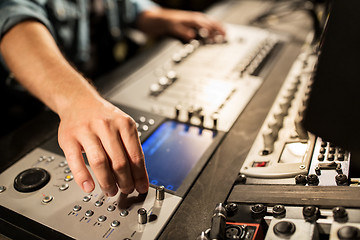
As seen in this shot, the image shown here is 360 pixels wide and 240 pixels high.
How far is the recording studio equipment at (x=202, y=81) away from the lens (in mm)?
1080

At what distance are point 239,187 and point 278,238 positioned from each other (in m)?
0.18

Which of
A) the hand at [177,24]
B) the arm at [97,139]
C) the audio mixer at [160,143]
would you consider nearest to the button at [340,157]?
the audio mixer at [160,143]

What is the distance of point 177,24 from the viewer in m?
1.65

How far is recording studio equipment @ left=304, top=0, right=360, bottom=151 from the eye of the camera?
1.59 ft

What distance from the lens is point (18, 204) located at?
0.77 m

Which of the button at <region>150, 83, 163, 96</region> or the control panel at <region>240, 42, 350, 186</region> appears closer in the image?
the control panel at <region>240, 42, 350, 186</region>

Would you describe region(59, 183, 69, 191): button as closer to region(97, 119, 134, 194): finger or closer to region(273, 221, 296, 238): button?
region(97, 119, 134, 194): finger

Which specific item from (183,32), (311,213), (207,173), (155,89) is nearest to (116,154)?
(207,173)

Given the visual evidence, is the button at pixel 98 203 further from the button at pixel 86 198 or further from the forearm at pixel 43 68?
the forearm at pixel 43 68

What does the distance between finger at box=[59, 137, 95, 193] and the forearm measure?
4.4 inches

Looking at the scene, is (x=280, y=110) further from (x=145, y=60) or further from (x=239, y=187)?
(x=145, y=60)

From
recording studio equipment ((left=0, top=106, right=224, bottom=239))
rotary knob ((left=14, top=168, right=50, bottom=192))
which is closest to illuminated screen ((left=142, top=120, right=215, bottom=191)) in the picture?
recording studio equipment ((left=0, top=106, right=224, bottom=239))

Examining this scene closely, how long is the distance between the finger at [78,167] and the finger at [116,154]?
0.16ft

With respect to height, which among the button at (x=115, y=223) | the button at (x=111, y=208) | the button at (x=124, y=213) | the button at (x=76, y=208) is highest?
the button at (x=115, y=223)
